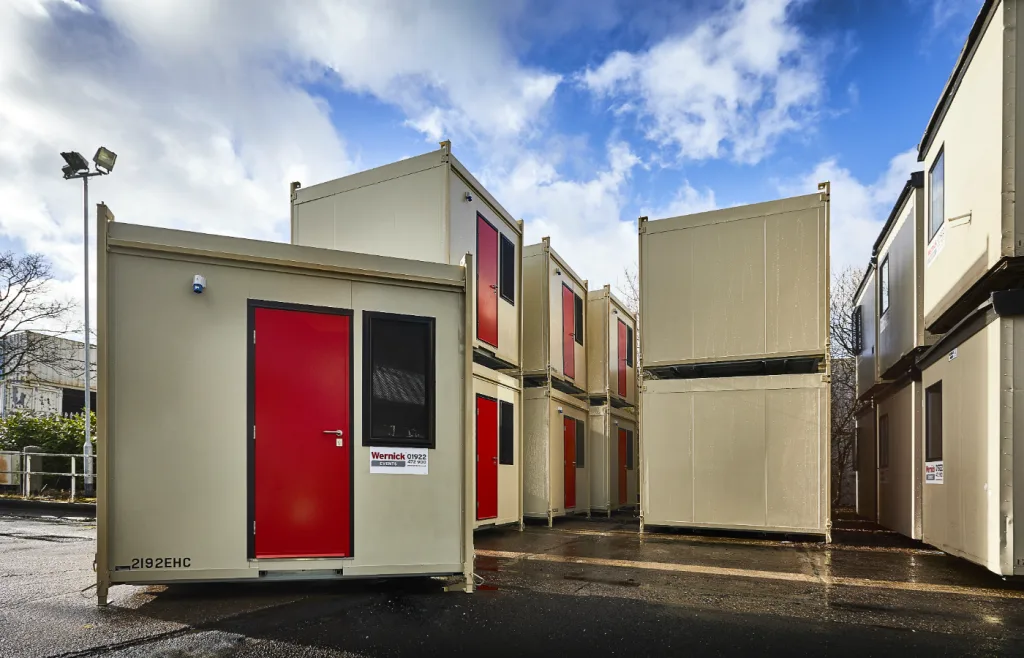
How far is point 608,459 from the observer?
16219 mm

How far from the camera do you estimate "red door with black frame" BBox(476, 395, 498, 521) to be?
33.6 ft

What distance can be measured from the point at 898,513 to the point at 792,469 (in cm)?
305

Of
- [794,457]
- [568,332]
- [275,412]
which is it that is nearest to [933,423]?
[794,457]

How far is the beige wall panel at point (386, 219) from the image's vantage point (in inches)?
378

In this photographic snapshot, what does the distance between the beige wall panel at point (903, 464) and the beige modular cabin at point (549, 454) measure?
5.88 m

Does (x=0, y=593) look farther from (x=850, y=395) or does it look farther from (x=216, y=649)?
(x=850, y=395)

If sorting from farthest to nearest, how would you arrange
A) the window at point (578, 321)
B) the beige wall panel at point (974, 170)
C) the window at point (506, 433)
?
the window at point (578, 321) → the window at point (506, 433) → the beige wall panel at point (974, 170)

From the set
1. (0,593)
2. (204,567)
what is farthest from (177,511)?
(0,593)

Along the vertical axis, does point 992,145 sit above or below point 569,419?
above

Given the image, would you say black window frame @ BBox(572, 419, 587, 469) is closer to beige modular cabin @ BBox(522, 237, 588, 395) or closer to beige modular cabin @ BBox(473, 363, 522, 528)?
beige modular cabin @ BBox(522, 237, 588, 395)

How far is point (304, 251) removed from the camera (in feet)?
19.4

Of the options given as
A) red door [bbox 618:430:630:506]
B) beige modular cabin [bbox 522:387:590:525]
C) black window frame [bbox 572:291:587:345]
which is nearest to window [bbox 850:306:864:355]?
red door [bbox 618:430:630:506]

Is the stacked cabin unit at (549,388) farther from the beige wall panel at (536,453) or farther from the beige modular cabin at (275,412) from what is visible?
the beige modular cabin at (275,412)

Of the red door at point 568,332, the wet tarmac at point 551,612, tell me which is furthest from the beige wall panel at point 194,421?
the red door at point 568,332
